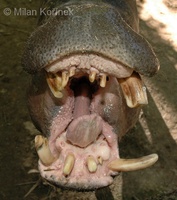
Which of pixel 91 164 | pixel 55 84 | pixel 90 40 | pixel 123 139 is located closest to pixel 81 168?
pixel 91 164

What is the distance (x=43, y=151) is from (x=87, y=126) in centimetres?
22

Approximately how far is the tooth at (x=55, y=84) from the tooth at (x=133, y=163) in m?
0.37

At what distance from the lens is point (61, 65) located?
1.75 m

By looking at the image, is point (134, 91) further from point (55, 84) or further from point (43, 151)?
point (43, 151)

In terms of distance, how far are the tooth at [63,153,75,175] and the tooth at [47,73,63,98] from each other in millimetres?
261

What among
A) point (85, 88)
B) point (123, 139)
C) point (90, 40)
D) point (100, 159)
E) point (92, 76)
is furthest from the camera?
point (123, 139)

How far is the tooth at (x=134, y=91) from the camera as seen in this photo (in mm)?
1775

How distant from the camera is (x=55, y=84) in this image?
1837 mm

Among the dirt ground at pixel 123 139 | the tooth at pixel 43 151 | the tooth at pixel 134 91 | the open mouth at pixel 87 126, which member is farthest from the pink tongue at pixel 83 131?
the dirt ground at pixel 123 139

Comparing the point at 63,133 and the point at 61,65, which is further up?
the point at 61,65

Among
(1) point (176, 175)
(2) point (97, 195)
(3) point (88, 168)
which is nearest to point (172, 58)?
(1) point (176, 175)

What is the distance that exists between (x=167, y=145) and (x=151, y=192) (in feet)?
1.55

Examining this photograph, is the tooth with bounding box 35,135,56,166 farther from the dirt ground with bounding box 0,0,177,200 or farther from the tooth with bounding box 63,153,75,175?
the dirt ground with bounding box 0,0,177,200

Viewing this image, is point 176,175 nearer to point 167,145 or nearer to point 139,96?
point 167,145
